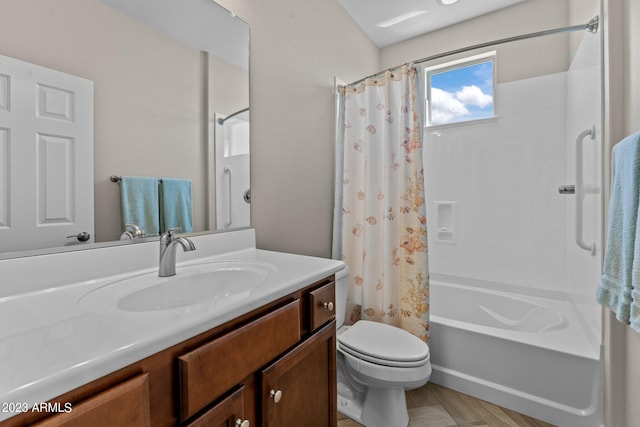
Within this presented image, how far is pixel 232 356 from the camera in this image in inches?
26.4

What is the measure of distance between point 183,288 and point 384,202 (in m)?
1.25

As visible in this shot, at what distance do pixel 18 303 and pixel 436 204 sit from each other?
252 cm

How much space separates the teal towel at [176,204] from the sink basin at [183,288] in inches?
7.2

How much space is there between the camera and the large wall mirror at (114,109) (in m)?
0.79

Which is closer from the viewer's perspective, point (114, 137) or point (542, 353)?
point (114, 137)

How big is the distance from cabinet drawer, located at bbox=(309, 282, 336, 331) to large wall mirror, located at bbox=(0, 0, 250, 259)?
59 cm

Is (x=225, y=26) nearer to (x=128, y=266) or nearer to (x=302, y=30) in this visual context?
(x=302, y=30)

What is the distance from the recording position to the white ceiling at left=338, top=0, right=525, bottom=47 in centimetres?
210

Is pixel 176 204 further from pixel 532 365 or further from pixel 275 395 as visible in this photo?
pixel 532 365

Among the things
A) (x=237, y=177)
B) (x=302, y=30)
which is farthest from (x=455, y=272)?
(x=302, y=30)

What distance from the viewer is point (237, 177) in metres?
1.41

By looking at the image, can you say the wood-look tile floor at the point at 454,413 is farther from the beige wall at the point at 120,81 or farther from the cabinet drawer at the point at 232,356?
the beige wall at the point at 120,81

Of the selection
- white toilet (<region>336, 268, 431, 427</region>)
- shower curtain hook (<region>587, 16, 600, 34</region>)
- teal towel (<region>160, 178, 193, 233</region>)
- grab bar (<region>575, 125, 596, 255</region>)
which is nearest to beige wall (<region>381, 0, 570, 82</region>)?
shower curtain hook (<region>587, 16, 600, 34</region>)

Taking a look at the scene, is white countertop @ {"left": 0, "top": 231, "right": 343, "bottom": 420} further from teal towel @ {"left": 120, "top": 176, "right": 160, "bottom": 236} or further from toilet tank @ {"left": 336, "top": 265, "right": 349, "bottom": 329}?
toilet tank @ {"left": 336, "top": 265, "right": 349, "bottom": 329}
